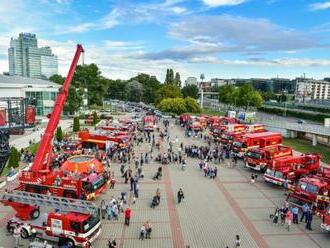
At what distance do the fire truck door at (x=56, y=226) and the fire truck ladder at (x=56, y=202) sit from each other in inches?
31.2

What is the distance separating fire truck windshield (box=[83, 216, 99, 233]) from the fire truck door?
1.25 meters

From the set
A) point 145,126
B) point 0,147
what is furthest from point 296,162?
point 145,126

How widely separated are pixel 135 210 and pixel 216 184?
921cm

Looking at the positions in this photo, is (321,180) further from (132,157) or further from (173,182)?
(132,157)

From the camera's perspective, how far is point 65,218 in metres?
18.6

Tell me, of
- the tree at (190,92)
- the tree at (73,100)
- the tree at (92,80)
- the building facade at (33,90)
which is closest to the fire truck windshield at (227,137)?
the building facade at (33,90)

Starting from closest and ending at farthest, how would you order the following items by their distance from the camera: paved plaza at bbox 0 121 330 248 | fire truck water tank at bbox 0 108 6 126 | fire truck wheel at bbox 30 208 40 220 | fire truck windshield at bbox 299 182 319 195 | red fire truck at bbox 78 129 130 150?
1. paved plaza at bbox 0 121 330 248
2. fire truck wheel at bbox 30 208 40 220
3. fire truck windshield at bbox 299 182 319 195
4. fire truck water tank at bbox 0 108 6 126
5. red fire truck at bbox 78 129 130 150

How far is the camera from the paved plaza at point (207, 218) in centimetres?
1995

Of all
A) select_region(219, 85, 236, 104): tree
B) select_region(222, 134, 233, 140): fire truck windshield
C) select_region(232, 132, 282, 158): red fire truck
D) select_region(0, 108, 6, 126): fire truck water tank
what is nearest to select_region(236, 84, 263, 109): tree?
select_region(219, 85, 236, 104): tree

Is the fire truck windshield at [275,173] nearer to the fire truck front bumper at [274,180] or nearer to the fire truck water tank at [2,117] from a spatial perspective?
the fire truck front bumper at [274,180]

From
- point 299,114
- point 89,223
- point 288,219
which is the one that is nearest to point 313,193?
point 288,219

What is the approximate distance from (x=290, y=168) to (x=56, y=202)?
20.1 m

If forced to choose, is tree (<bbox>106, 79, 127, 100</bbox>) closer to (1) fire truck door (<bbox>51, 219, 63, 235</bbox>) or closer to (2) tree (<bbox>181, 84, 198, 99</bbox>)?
(2) tree (<bbox>181, 84, 198, 99</bbox>)

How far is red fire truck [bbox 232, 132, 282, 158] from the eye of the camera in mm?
41406
